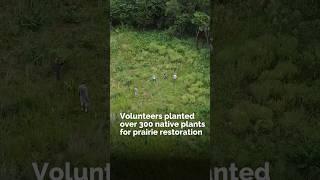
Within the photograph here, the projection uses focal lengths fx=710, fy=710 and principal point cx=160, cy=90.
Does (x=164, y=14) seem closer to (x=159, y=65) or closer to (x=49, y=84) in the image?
(x=159, y=65)

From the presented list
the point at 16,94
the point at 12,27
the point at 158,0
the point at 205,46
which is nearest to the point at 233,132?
the point at 205,46

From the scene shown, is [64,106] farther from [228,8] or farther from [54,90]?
[228,8]

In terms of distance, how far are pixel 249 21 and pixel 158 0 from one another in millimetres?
3277

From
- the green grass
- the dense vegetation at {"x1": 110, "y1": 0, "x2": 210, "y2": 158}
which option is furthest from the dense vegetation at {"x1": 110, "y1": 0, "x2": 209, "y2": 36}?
the green grass

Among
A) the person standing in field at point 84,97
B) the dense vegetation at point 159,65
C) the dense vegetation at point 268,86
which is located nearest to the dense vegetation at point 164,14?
the dense vegetation at point 159,65

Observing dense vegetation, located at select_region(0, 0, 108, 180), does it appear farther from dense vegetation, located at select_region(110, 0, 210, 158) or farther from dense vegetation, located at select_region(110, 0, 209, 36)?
dense vegetation, located at select_region(110, 0, 209, 36)

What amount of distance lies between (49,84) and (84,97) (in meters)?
1.30

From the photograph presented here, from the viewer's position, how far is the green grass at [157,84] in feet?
53.5

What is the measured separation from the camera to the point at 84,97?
18.0 metres

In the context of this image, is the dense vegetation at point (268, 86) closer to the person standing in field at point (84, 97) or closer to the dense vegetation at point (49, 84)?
the dense vegetation at point (49, 84)

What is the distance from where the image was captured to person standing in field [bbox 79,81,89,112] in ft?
58.5

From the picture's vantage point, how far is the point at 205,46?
1808cm

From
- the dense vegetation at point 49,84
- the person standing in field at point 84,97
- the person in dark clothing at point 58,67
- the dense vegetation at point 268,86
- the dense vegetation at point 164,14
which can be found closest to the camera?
the dense vegetation at point 268,86

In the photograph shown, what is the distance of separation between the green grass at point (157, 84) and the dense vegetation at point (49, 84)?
85 cm
